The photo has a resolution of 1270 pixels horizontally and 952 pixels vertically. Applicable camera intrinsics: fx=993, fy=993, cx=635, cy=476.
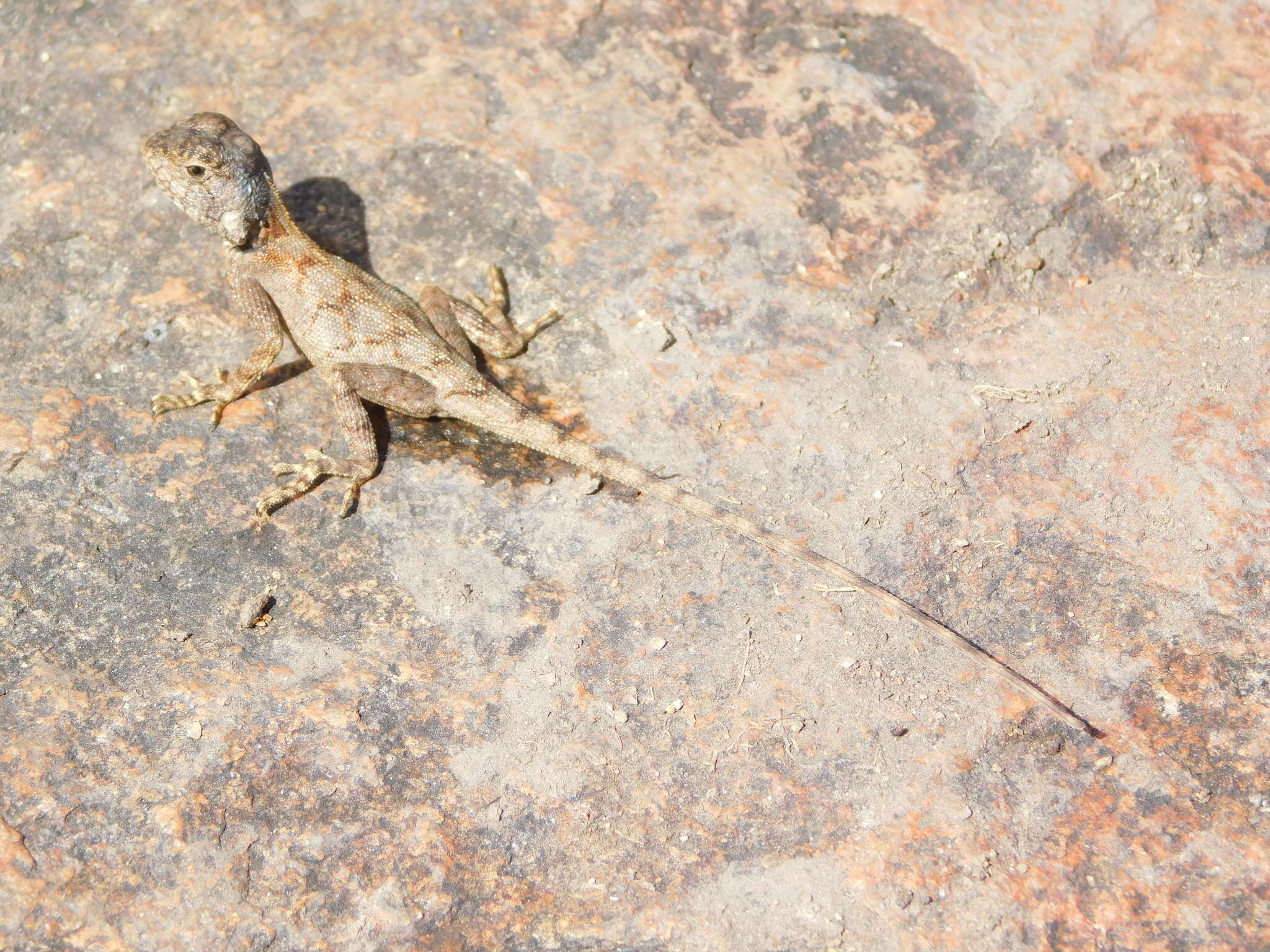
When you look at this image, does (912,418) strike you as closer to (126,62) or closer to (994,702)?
(994,702)

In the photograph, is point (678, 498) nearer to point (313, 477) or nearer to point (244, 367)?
point (313, 477)

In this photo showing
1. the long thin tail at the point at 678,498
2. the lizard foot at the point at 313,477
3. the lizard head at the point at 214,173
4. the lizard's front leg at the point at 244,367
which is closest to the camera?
the long thin tail at the point at 678,498

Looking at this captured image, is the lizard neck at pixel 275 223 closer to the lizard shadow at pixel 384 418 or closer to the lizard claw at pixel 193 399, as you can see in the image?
the lizard shadow at pixel 384 418

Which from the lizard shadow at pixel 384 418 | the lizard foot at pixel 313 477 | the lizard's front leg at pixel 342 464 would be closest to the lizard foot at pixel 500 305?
the lizard shadow at pixel 384 418

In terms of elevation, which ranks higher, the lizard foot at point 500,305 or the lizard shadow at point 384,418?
the lizard foot at point 500,305

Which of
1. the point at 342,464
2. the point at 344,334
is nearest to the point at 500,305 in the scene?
the point at 344,334

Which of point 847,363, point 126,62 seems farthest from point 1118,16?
point 126,62

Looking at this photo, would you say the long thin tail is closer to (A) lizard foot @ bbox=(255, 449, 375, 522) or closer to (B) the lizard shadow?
(B) the lizard shadow

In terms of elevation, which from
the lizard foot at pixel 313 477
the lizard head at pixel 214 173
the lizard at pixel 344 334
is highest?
the lizard head at pixel 214 173
